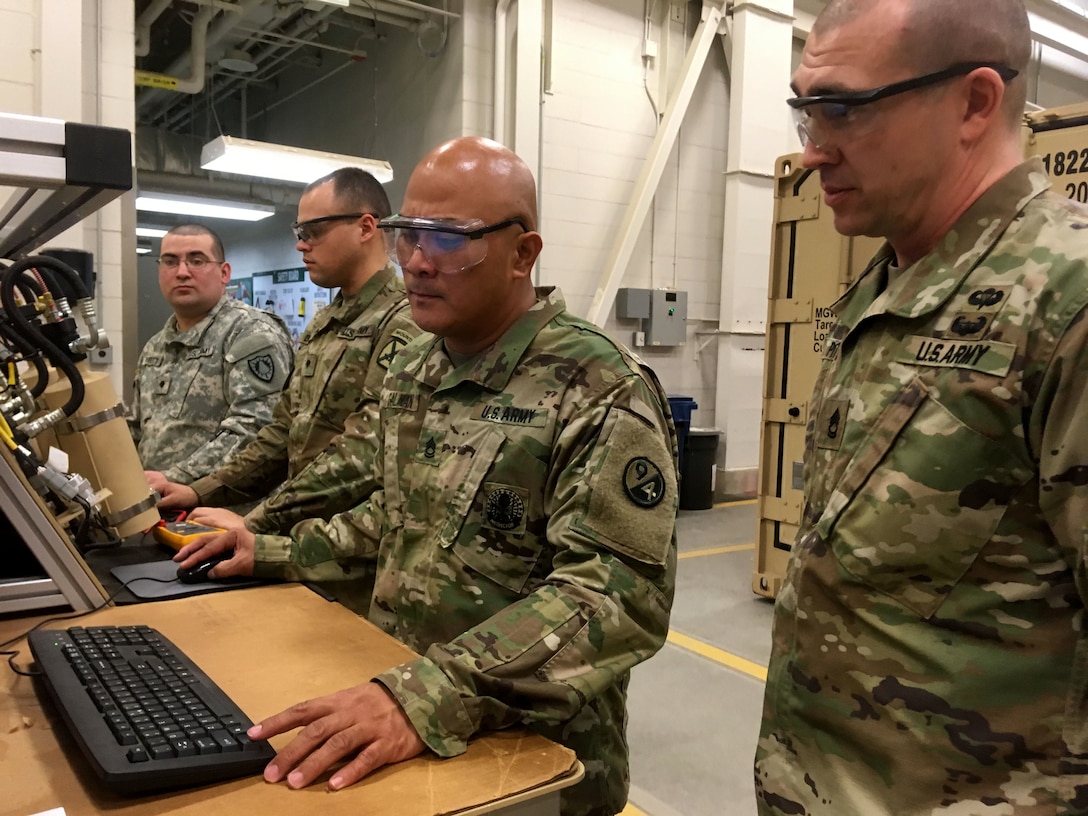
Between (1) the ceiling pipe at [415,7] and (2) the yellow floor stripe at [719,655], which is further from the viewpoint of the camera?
(1) the ceiling pipe at [415,7]

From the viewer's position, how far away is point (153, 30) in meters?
6.27

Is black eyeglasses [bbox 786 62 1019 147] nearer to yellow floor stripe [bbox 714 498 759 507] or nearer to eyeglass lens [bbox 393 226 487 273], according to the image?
eyeglass lens [bbox 393 226 487 273]

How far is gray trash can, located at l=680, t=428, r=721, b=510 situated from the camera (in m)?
6.00

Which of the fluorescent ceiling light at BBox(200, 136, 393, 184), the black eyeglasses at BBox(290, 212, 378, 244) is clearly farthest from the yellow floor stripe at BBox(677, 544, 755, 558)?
the black eyeglasses at BBox(290, 212, 378, 244)

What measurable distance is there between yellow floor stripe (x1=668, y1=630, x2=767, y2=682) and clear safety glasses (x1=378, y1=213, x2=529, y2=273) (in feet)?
7.80

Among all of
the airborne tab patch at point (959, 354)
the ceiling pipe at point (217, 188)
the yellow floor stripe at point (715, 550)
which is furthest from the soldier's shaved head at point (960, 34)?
the ceiling pipe at point (217, 188)

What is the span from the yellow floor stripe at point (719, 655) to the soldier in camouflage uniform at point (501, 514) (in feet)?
6.61

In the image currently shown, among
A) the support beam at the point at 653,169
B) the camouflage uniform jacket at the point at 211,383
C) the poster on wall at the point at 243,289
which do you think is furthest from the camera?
the poster on wall at the point at 243,289

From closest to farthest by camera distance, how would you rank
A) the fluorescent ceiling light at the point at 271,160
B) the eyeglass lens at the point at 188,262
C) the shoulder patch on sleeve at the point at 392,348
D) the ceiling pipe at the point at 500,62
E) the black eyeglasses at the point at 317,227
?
the shoulder patch on sleeve at the point at 392,348 < the black eyeglasses at the point at 317,227 < the eyeglass lens at the point at 188,262 < the fluorescent ceiling light at the point at 271,160 < the ceiling pipe at the point at 500,62

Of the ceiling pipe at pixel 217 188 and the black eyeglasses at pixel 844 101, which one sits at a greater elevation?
the ceiling pipe at pixel 217 188

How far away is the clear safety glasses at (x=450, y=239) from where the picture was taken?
1347 mm

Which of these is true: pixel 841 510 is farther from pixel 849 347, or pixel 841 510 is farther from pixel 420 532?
pixel 420 532

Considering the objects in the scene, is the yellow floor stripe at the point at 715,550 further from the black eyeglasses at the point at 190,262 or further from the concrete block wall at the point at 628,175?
the black eyeglasses at the point at 190,262

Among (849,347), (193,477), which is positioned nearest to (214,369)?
(193,477)
